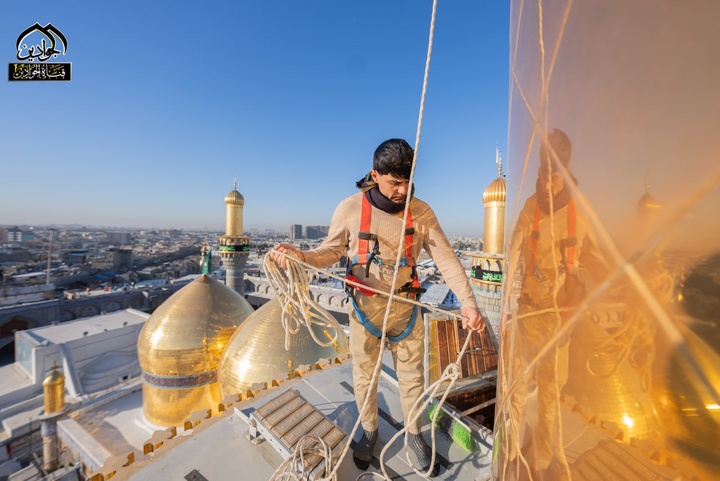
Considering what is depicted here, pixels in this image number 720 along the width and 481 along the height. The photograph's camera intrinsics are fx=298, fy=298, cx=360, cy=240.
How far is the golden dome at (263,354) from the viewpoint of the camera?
659 centimetres

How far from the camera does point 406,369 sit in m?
2.69

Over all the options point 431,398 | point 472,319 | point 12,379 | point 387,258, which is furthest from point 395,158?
point 12,379

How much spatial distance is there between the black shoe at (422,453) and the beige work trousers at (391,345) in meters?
0.09

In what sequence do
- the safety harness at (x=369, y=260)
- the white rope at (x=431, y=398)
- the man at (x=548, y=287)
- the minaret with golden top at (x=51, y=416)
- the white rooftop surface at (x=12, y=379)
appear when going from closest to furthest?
the man at (x=548, y=287)
the white rope at (x=431, y=398)
the safety harness at (x=369, y=260)
the minaret with golden top at (x=51, y=416)
the white rooftop surface at (x=12, y=379)

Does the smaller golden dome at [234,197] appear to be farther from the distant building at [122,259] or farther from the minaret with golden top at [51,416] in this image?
the distant building at [122,259]

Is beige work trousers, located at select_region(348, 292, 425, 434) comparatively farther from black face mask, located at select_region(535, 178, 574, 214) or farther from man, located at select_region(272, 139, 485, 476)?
black face mask, located at select_region(535, 178, 574, 214)

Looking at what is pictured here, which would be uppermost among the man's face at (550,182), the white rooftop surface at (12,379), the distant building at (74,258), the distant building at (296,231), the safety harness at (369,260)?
the man's face at (550,182)

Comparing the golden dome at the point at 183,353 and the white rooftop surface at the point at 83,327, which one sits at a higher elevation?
the golden dome at the point at 183,353

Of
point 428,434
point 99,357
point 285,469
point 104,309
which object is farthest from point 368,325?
point 104,309

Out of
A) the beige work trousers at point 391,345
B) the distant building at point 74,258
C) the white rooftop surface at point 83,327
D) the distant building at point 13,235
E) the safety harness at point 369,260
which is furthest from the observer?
the distant building at point 13,235

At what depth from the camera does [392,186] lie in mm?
2221

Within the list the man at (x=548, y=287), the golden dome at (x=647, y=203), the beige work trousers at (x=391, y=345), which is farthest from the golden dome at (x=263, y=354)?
the golden dome at (x=647, y=203)

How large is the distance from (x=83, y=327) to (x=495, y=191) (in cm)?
2027

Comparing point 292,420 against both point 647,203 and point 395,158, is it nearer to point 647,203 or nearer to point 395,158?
point 395,158
